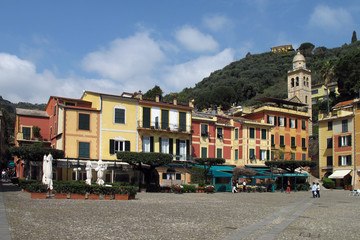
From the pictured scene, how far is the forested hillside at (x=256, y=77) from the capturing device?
346 ft

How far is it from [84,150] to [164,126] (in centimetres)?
A: 989

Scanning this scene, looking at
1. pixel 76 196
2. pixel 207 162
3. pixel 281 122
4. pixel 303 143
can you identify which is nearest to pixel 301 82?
pixel 303 143

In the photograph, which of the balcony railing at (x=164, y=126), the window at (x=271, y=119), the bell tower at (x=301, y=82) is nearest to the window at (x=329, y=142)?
the window at (x=271, y=119)

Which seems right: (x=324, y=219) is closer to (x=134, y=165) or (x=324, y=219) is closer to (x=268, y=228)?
(x=268, y=228)

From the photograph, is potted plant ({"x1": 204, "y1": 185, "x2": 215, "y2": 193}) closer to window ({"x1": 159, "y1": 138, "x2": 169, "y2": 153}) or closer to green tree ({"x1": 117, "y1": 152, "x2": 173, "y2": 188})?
green tree ({"x1": 117, "y1": 152, "x2": 173, "y2": 188})

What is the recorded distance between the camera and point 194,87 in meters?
146

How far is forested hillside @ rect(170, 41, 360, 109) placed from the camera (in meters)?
105

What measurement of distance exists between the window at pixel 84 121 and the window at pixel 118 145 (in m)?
3.10

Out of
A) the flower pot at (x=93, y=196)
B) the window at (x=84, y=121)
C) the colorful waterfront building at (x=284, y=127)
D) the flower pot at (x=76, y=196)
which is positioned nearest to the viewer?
the flower pot at (x=76, y=196)

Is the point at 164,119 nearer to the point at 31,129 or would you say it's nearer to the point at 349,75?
the point at 31,129

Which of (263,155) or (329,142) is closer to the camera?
(263,155)

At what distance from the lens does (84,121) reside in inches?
1639

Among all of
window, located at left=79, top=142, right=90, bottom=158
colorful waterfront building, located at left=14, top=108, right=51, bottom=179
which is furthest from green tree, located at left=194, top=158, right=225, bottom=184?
colorful waterfront building, located at left=14, top=108, right=51, bottom=179

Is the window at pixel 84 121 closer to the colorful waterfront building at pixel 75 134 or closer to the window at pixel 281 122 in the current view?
the colorful waterfront building at pixel 75 134
